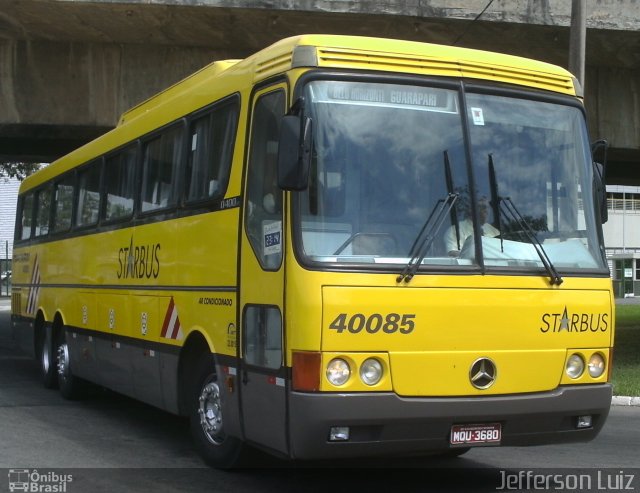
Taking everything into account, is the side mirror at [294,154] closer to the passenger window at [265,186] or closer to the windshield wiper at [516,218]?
the passenger window at [265,186]

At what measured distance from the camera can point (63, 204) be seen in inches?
520

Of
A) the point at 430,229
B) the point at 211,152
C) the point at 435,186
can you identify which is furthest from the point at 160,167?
the point at 430,229

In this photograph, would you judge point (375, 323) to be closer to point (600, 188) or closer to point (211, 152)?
point (600, 188)

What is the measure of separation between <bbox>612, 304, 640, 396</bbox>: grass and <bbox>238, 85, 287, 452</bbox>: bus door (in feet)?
25.7

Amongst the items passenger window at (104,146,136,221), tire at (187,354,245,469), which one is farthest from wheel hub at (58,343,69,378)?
tire at (187,354,245,469)

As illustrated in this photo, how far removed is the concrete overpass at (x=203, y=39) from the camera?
14.6m

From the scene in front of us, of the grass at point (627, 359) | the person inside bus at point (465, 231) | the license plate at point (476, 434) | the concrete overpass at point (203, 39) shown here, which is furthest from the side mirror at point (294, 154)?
the concrete overpass at point (203, 39)

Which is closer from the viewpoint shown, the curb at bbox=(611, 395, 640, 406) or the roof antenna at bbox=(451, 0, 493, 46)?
the curb at bbox=(611, 395, 640, 406)

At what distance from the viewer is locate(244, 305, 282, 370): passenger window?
633cm

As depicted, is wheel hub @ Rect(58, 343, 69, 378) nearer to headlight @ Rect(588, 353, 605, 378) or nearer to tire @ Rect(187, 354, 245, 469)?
tire @ Rect(187, 354, 245, 469)

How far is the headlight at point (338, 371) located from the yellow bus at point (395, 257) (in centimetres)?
1

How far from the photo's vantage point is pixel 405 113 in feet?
21.6

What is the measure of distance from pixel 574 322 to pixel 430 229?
51.3 inches

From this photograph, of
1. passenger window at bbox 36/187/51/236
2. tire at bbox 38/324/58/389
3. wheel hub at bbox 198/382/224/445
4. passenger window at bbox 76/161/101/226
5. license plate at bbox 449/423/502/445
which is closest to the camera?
license plate at bbox 449/423/502/445
